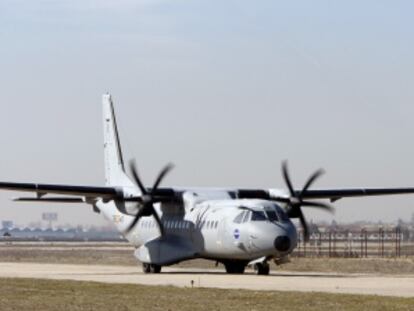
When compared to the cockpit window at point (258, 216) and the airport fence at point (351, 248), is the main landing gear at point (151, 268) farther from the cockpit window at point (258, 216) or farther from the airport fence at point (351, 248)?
the airport fence at point (351, 248)

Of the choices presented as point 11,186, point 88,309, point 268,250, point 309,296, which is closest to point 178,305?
point 88,309

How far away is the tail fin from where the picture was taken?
56.1 m

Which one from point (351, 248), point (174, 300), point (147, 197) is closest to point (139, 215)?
point (147, 197)

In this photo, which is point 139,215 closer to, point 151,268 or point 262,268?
point 151,268

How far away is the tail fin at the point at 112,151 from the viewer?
56062 millimetres

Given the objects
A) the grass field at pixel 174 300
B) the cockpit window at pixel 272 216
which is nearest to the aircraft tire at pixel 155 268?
the cockpit window at pixel 272 216

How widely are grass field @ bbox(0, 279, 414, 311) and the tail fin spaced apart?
21.7 meters

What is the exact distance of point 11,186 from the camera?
46.7 metres

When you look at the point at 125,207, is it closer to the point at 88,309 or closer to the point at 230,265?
the point at 230,265

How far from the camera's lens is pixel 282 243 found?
43.9 metres

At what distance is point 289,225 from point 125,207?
29.0ft

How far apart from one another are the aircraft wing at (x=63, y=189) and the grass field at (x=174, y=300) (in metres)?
13.1

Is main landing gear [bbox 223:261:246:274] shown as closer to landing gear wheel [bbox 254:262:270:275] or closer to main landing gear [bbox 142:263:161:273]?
landing gear wheel [bbox 254:262:270:275]

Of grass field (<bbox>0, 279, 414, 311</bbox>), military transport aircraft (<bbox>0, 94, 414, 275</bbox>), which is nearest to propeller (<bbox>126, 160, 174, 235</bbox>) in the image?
military transport aircraft (<bbox>0, 94, 414, 275</bbox>)
